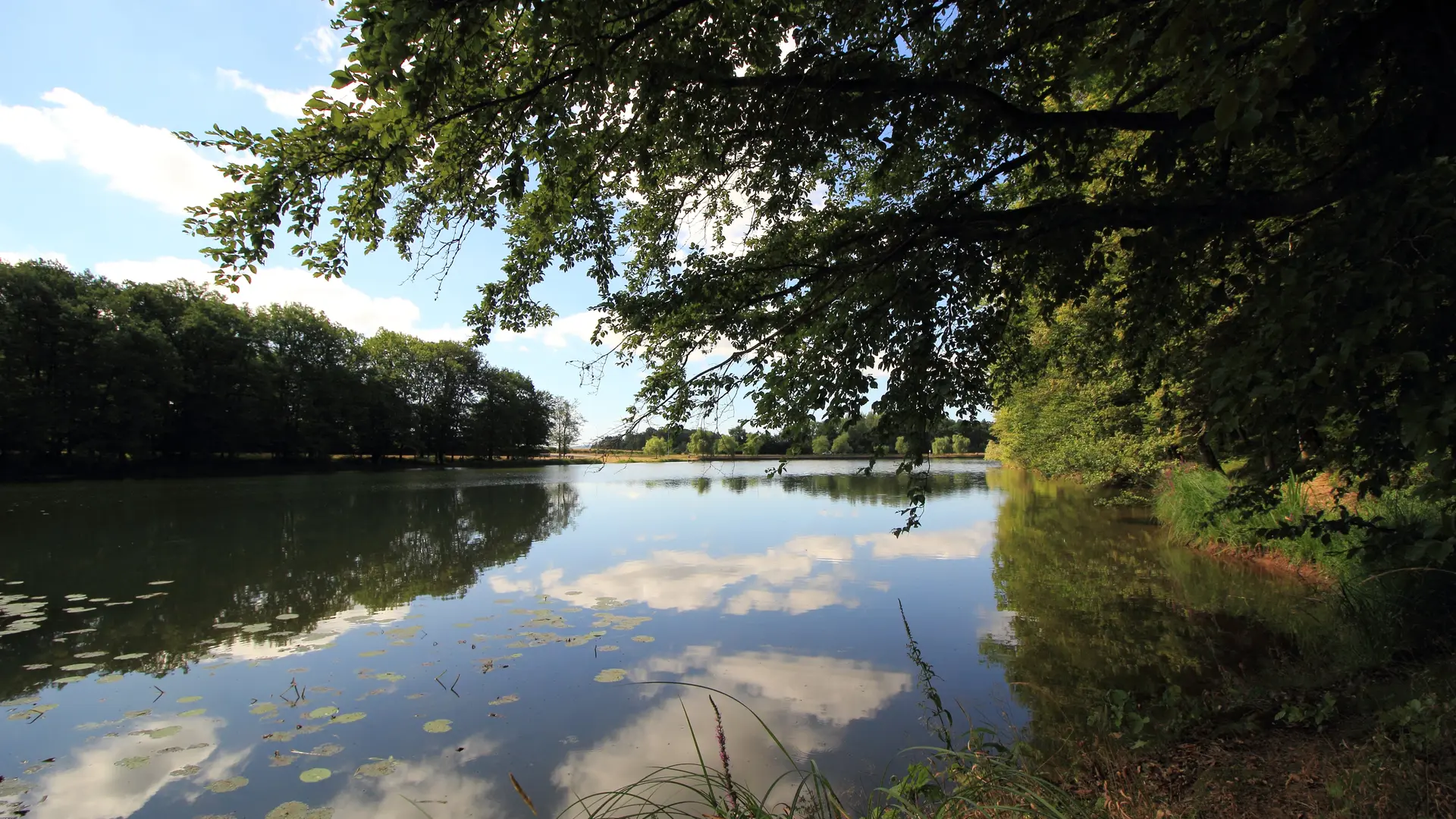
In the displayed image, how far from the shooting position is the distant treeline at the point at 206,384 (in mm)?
31781

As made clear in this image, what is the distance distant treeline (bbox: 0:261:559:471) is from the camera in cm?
3178

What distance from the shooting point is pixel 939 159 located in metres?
5.48

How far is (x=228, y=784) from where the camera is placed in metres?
4.05

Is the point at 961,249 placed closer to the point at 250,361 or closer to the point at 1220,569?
the point at 1220,569

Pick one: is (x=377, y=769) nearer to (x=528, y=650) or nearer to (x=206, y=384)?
(x=528, y=650)

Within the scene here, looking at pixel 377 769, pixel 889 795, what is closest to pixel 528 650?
pixel 377 769

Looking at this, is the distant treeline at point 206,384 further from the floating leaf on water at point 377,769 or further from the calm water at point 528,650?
the floating leaf on water at point 377,769

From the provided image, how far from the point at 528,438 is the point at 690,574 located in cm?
6134

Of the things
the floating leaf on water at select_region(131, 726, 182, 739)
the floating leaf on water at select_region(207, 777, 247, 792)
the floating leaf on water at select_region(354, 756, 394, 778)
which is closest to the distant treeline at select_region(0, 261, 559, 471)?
the floating leaf on water at select_region(131, 726, 182, 739)

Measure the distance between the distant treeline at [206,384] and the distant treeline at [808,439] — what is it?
3982 centimetres

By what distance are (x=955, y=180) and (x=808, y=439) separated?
2692mm

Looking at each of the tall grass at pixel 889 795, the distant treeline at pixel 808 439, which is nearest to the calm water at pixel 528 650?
the tall grass at pixel 889 795

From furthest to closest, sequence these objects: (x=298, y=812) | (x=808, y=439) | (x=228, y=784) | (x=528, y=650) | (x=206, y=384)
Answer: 1. (x=206, y=384)
2. (x=528, y=650)
3. (x=808, y=439)
4. (x=228, y=784)
5. (x=298, y=812)


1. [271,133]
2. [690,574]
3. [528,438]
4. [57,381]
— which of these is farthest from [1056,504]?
[528,438]
